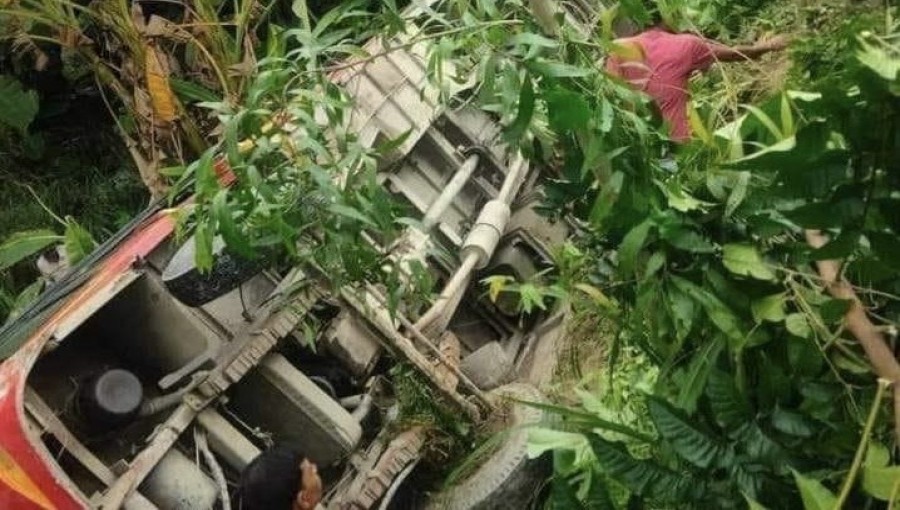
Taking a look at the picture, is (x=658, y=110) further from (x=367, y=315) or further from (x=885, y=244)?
(x=367, y=315)

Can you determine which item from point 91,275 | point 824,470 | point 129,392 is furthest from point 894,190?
point 91,275

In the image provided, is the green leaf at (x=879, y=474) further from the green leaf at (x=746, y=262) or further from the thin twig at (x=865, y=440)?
the green leaf at (x=746, y=262)

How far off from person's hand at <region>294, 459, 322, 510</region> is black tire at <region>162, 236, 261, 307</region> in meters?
0.68

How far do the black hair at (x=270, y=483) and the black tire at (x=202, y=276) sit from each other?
0.60m

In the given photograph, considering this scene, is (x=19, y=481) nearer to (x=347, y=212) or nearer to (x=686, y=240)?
(x=347, y=212)

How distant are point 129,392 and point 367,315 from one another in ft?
2.95

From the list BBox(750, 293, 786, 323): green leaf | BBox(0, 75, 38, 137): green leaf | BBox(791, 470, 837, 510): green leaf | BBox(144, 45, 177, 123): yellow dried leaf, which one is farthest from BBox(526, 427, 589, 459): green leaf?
BBox(0, 75, 38, 137): green leaf

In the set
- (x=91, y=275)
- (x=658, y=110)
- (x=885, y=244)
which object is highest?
(x=91, y=275)

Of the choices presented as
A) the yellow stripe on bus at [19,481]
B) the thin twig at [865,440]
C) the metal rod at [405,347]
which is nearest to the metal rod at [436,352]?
the metal rod at [405,347]

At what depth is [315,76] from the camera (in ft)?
8.47

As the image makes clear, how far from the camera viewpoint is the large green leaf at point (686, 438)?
6.09ft

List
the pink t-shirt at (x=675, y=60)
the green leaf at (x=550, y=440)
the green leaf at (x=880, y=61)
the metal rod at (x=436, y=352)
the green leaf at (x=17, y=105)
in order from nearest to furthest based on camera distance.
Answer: the green leaf at (x=880, y=61)
the green leaf at (x=550, y=440)
the pink t-shirt at (x=675, y=60)
the metal rod at (x=436, y=352)
the green leaf at (x=17, y=105)

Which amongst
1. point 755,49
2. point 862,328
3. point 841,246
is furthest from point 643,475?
point 755,49

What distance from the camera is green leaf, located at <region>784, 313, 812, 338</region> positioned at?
180cm
